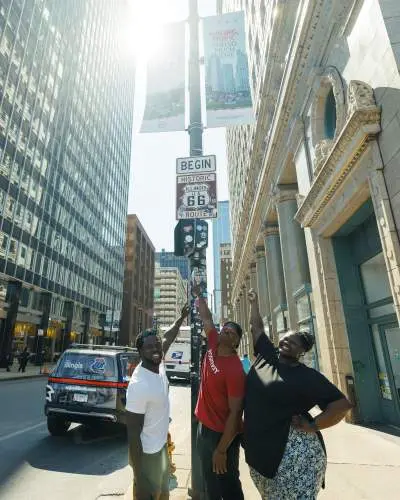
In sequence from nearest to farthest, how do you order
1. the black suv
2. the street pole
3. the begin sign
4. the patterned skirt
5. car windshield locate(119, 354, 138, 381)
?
the patterned skirt → the street pole → the begin sign → the black suv → car windshield locate(119, 354, 138, 381)

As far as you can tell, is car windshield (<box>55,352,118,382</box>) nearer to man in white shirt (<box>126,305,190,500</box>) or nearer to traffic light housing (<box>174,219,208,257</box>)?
traffic light housing (<box>174,219,208,257</box>)

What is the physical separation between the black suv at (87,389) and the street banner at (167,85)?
5.49m

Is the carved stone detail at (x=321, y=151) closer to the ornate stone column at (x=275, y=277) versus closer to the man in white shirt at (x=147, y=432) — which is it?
the man in white shirt at (x=147, y=432)

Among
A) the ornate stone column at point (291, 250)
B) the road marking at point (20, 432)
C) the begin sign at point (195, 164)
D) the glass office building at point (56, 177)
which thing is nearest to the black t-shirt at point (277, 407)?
the begin sign at point (195, 164)

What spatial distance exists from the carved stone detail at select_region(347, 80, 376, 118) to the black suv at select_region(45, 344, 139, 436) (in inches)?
307

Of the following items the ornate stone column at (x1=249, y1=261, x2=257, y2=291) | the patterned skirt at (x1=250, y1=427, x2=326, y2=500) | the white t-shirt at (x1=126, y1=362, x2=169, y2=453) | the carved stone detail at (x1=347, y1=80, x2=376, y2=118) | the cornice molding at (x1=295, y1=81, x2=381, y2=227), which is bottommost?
the patterned skirt at (x1=250, y1=427, x2=326, y2=500)

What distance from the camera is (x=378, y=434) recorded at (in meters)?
7.68

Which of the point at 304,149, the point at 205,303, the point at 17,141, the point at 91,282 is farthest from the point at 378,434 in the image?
the point at 91,282

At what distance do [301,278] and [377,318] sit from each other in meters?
5.38

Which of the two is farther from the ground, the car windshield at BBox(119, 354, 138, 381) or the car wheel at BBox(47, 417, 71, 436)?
the car windshield at BBox(119, 354, 138, 381)

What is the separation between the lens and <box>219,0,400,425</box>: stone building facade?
22.1 ft

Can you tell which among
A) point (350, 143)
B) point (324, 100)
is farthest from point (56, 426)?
point (324, 100)

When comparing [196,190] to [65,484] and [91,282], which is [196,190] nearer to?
[65,484]

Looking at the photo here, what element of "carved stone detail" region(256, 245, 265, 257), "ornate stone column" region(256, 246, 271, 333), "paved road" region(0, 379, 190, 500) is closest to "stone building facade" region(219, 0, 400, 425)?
"paved road" region(0, 379, 190, 500)
